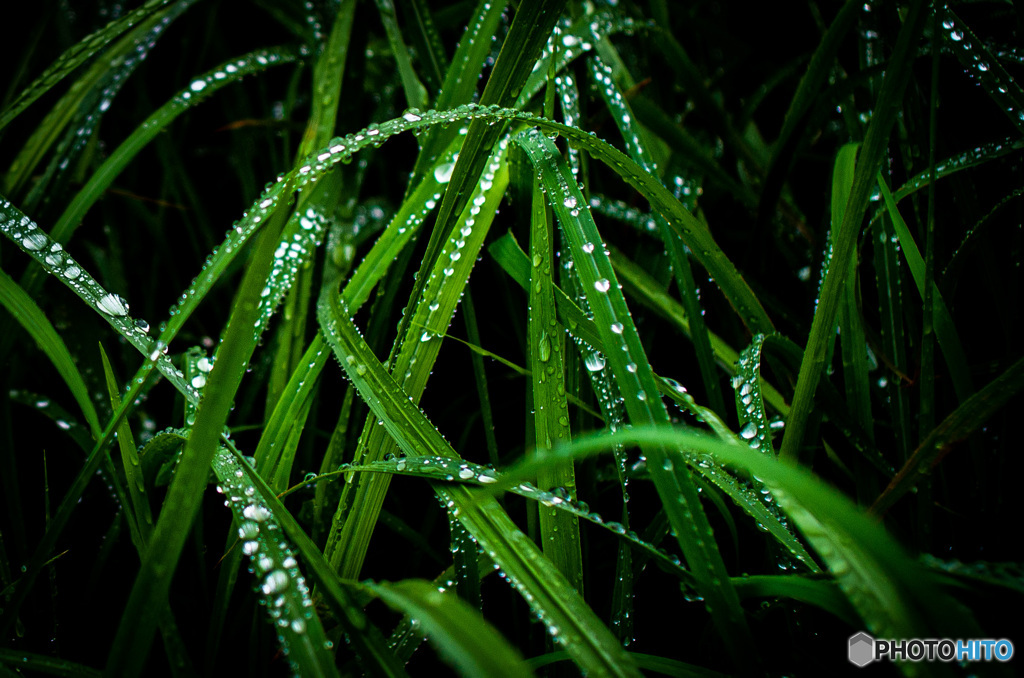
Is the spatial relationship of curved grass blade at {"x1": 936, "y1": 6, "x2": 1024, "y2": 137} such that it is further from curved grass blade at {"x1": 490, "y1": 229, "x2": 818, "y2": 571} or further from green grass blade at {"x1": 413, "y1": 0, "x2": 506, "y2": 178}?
green grass blade at {"x1": 413, "y1": 0, "x2": 506, "y2": 178}

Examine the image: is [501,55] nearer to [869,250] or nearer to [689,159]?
[689,159]

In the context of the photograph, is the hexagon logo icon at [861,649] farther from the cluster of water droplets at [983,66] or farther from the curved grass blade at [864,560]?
the cluster of water droplets at [983,66]

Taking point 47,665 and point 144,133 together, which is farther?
point 144,133

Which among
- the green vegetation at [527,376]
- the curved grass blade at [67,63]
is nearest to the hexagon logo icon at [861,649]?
the green vegetation at [527,376]

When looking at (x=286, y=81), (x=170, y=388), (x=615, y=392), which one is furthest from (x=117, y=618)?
(x=286, y=81)

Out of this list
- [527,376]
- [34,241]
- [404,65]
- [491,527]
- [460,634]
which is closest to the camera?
[460,634]

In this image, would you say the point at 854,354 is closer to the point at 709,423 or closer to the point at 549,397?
the point at 709,423

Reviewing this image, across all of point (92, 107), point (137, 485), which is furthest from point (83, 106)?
point (137, 485)
